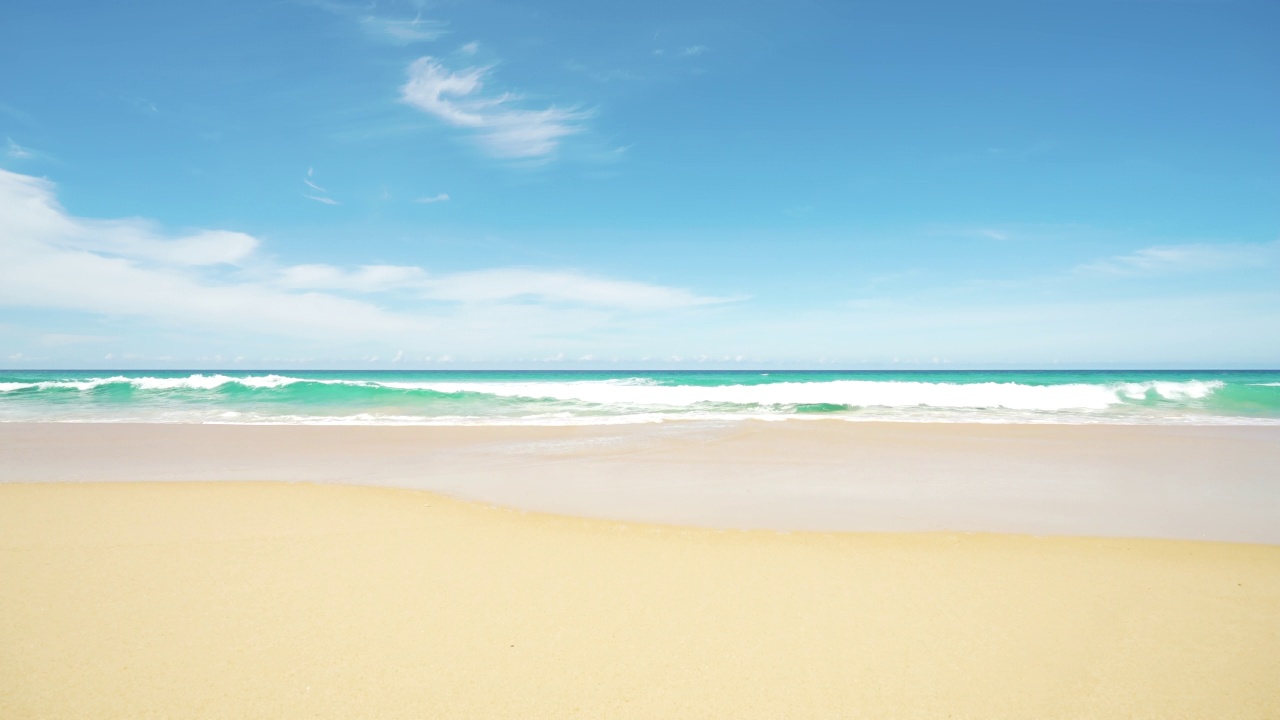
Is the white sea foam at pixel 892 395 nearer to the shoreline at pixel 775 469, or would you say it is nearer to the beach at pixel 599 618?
the shoreline at pixel 775 469

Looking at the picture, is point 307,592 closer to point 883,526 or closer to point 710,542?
point 710,542

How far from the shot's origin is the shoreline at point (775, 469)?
5887 mm

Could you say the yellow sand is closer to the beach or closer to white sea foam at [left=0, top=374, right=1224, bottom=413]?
the beach

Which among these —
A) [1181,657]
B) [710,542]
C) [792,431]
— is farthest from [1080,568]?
[792,431]

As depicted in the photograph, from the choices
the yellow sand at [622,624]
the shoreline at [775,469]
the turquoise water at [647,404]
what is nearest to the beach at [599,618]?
the yellow sand at [622,624]

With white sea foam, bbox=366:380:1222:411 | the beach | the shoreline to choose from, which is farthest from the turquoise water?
the beach

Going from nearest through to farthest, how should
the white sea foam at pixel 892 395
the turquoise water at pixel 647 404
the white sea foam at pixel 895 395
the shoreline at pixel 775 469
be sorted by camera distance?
the shoreline at pixel 775 469 → the turquoise water at pixel 647 404 → the white sea foam at pixel 892 395 → the white sea foam at pixel 895 395

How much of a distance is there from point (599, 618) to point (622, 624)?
151 millimetres

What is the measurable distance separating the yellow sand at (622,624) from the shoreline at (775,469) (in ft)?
3.16

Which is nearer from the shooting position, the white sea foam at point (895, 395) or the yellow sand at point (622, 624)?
the yellow sand at point (622, 624)

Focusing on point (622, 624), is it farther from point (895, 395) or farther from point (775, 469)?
point (895, 395)

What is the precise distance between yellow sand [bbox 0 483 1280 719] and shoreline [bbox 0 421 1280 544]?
3.16ft

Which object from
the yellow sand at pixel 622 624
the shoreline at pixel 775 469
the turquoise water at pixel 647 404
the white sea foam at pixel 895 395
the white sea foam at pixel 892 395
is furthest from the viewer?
the white sea foam at pixel 895 395

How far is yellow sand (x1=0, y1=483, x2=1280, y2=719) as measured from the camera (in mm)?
2572
